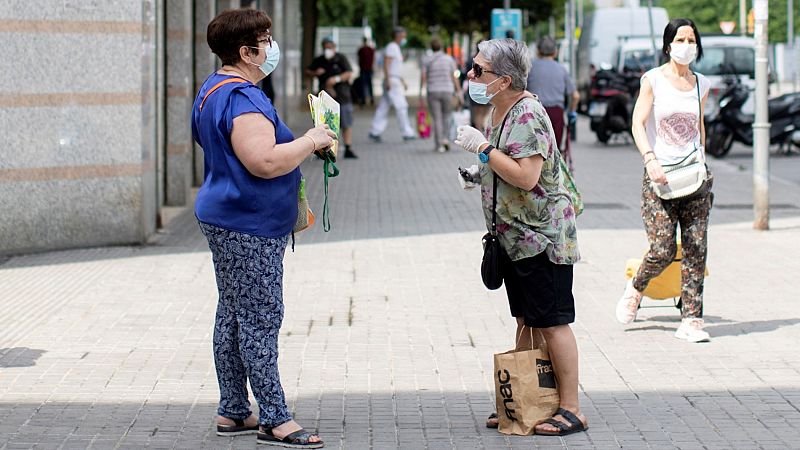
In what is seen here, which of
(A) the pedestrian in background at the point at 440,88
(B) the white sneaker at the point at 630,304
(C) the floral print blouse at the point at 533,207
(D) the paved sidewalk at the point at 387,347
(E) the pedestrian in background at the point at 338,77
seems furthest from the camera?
(A) the pedestrian in background at the point at 440,88

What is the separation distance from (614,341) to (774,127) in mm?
14377

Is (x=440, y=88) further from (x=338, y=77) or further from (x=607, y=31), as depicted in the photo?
(x=607, y=31)

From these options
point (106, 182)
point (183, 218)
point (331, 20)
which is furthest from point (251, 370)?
point (331, 20)

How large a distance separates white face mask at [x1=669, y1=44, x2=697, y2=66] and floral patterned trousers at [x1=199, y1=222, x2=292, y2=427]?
2.92 m

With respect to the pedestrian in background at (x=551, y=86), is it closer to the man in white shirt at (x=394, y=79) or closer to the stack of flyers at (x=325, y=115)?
the stack of flyers at (x=325, y=115)

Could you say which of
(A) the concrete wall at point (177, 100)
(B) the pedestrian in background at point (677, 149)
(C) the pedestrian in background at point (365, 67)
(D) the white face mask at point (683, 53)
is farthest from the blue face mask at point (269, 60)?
(C) the pedestrian in background at point (365, 67)

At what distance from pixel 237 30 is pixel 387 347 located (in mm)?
2708

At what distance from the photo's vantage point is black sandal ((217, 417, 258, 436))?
594 centimetres

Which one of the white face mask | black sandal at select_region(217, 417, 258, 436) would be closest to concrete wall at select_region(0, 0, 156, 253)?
the white face mask

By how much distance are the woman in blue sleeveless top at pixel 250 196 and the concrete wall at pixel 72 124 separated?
19.6 ft

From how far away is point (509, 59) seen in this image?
579 cm

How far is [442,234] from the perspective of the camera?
12.6 m

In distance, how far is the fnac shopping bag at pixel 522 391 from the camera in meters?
5.97

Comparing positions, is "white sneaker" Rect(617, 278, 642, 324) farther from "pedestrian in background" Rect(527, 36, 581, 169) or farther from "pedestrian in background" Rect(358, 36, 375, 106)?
"pedestrian in background" Rect(358, 36, 375, 106)
